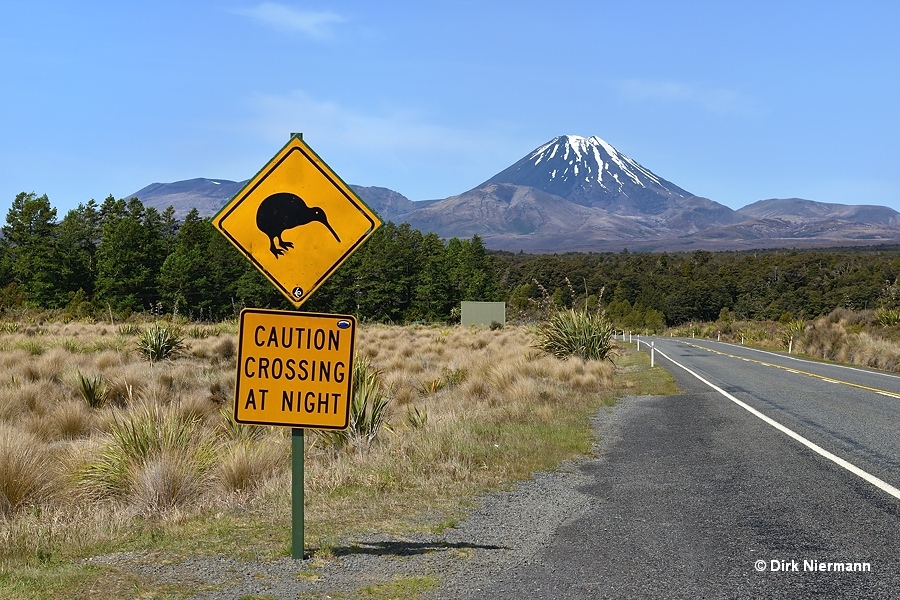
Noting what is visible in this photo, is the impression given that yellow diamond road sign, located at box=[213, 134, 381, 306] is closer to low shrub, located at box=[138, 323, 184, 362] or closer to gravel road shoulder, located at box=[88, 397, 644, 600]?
gravel road shoulder, located at box=[88, 397, 644, 600]

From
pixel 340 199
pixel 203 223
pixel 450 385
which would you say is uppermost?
pixel 203 223

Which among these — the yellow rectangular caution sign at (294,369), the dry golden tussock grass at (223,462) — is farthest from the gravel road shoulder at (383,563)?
the yellow rectangular caution sign at (294,369)

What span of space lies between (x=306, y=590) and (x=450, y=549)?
3.98 feet

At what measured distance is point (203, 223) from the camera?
65.3 m

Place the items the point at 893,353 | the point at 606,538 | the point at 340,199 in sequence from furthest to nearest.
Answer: the point at 893,353
the point at 606,538
the point at 340,199

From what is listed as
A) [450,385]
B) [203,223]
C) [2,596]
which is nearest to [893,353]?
[450,385]

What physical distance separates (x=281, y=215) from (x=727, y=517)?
411 cm

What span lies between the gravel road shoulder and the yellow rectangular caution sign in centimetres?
87

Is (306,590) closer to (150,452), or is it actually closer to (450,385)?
(150,452)

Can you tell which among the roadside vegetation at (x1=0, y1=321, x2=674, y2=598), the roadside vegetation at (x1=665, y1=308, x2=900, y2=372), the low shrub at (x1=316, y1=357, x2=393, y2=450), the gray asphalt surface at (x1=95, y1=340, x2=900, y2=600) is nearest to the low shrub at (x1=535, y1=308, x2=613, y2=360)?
the roadside vegetation at (x1=0, y1=321, x2=674, y2=598)

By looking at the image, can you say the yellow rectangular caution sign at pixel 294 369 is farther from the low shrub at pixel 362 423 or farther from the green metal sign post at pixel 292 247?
the low shrub at pixel 362 423

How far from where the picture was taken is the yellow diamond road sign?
195 inches

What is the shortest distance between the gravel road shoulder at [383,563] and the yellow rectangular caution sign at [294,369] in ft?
2.84

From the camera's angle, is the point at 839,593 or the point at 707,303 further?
the point at 707,303
